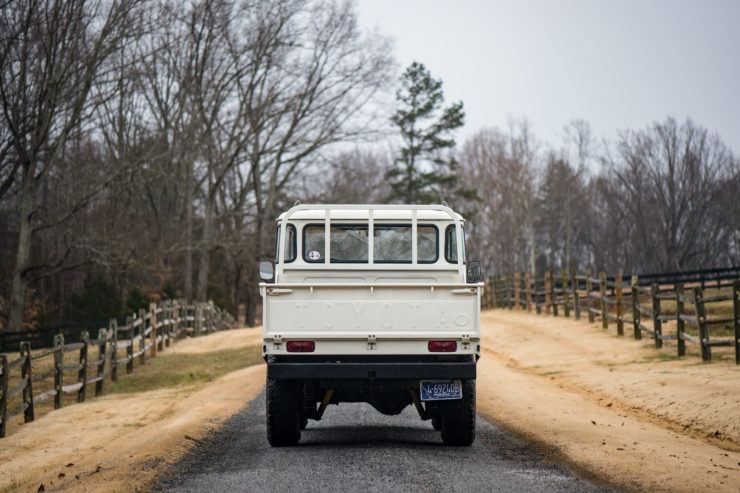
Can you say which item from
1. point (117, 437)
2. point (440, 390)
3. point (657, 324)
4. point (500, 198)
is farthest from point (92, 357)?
point (500, 198)

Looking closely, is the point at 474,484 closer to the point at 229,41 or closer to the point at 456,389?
the point at 456,389

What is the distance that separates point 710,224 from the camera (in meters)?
56.4

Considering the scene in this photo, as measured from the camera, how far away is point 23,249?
2695cm

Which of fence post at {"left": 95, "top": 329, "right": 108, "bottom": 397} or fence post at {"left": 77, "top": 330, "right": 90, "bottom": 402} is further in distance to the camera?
fence post at {"left": 95, "top": 329, "right": 108, "bottom": 397}

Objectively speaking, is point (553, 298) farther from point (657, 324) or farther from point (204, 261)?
point (204, 261)

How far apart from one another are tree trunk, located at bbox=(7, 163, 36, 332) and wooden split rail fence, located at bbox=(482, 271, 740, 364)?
1881 centimetres

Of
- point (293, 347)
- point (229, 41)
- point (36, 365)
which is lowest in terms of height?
point (36, 365)

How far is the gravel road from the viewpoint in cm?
664

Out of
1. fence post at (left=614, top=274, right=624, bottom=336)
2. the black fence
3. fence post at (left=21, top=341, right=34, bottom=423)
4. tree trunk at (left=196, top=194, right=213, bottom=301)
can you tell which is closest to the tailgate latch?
fence post at (left=21, top=341, right=34, bottom=423)

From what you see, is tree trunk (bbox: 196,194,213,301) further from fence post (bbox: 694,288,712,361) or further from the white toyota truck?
the white toyota truck

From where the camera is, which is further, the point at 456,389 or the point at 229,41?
the point at 229,41

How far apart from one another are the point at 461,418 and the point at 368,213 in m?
2.74

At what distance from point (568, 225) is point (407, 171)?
53.8 feet

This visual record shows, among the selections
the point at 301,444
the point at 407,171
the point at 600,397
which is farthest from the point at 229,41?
the point at 301,444
